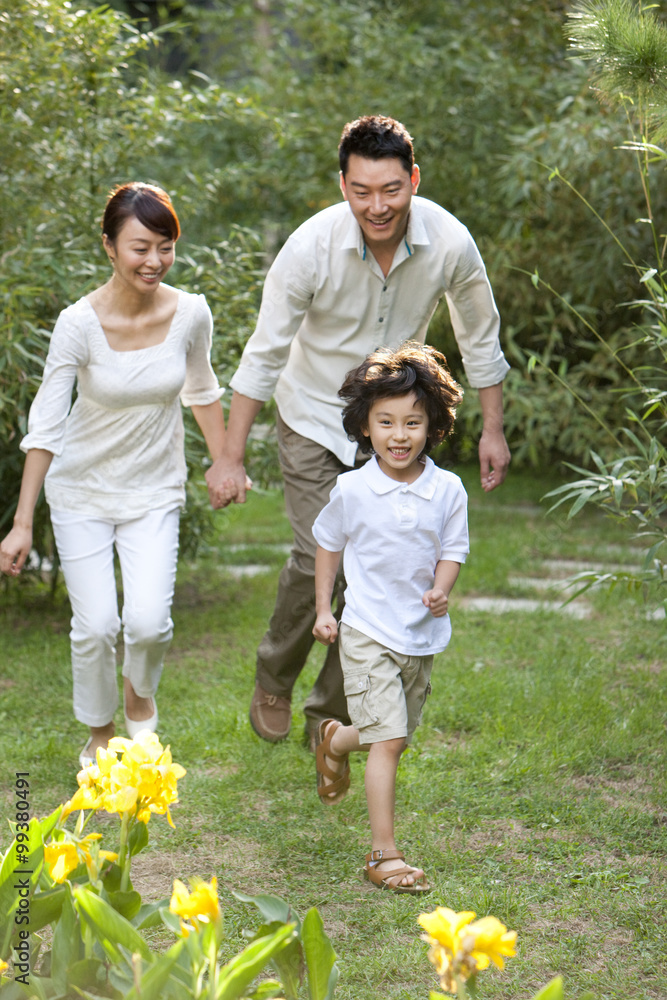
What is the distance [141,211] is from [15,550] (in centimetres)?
97

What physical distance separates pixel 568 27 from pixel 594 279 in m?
4.10

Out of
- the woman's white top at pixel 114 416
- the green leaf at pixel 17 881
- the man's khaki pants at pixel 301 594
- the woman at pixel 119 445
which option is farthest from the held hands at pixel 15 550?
the green leaf at pixel 17 881

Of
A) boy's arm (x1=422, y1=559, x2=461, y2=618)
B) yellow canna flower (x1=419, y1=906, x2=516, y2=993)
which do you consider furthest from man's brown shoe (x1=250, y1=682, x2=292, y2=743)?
yellow canna flower (x1=419, y1=906, x2=516, y2=993)

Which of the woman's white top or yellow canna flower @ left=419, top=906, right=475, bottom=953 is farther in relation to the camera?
the woman's white top

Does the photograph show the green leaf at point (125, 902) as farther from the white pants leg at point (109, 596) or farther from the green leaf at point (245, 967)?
the white pants leg at point (109, 596)

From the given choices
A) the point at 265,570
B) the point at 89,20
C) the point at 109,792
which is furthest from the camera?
the point at 265,570

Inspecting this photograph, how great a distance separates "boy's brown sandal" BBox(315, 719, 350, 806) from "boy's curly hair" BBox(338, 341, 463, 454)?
0.79 metres

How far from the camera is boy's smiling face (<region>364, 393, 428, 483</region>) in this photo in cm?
271

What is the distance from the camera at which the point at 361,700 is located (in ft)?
8.94

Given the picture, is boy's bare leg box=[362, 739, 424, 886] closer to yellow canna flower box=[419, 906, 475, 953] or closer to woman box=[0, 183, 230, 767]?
woman box=[0, 183, 230, 767]

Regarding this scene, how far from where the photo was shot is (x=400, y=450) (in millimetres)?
2727

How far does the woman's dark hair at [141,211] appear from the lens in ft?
10.2

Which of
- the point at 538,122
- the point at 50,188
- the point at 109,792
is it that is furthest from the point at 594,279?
the point at 109,792

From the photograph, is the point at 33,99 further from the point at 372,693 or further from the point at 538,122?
the point at 538,122
